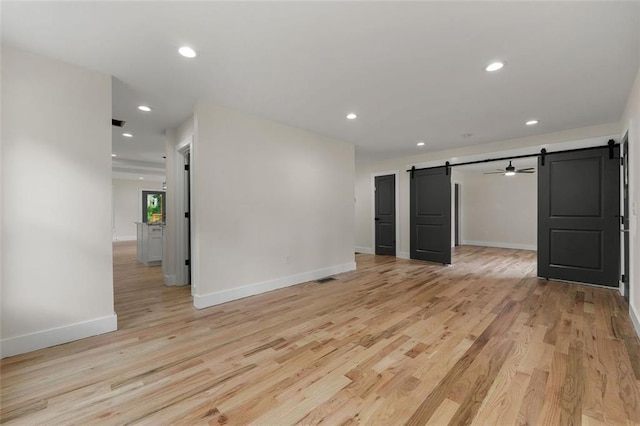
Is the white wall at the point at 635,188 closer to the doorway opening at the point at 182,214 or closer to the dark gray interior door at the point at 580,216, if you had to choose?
the dark gray interior door at the point at 580,216

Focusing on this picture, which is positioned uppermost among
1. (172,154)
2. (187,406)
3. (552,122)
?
(552,122)

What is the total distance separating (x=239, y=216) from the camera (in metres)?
3.66

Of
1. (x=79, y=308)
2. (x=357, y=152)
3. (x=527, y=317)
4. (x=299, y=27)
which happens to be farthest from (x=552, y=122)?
(x=79, y=308)

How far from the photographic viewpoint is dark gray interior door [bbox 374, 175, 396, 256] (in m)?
6.91

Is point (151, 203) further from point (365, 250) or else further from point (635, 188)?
point (635, 188)

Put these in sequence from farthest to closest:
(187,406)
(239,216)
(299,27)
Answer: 1. (239,216)
2. (299,27)
3. (187,406)

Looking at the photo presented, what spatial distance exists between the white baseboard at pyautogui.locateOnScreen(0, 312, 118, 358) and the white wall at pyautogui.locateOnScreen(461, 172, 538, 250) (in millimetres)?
9299

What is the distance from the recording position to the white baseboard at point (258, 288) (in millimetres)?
3291

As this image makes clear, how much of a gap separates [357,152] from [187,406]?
5473mm

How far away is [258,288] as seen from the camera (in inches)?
151

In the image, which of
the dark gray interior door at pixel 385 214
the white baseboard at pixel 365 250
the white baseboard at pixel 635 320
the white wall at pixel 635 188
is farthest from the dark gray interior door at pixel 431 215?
the white baseboard at pixel 635 320

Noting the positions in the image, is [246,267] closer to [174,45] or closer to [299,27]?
[174,45]

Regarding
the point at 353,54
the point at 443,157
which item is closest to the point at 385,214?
the point at 443,157

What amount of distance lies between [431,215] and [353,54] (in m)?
4.61
